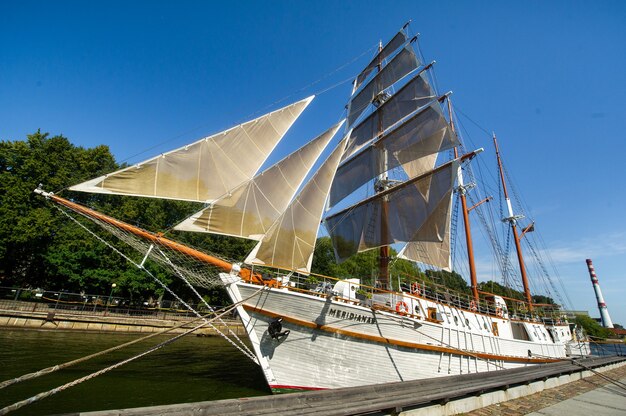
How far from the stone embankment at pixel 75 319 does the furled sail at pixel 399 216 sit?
11.9 metres

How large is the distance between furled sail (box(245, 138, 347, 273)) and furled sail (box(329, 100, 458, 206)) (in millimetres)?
12918

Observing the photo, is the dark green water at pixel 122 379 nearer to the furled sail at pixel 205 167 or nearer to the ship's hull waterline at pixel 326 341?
the ship's hull waterline at pixel 326 341

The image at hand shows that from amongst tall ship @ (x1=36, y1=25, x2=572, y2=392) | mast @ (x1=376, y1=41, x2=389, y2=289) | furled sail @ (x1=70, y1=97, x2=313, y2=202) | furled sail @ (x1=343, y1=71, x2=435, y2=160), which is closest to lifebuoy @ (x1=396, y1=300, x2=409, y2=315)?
tall ship @ (x1=36, y1=25, x2=572, y2=392)

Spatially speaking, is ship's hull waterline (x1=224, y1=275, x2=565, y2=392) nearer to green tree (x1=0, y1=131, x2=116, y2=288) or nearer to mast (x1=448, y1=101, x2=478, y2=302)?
mast (x1=448, y1=101, x2=478, y2=302)

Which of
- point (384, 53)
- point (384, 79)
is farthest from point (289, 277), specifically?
point (384, 53)

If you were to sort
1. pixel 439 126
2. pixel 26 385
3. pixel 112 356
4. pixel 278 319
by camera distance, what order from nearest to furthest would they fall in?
pixel 26 385
pixel 278 319
pixel 112 356
pixel 439 126

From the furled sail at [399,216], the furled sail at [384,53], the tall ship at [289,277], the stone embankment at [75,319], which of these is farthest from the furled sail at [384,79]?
the stone embankment at [75,319]

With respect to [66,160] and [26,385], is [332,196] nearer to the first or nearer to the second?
[26,385]

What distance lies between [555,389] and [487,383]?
3.89m

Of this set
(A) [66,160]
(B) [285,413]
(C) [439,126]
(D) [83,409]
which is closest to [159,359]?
(D) [83,409]

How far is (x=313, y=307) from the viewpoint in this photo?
34.2 ft

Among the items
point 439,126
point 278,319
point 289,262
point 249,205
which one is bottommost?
point 278,319

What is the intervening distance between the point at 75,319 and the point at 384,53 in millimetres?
34868

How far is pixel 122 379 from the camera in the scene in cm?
1078
